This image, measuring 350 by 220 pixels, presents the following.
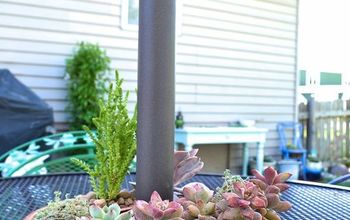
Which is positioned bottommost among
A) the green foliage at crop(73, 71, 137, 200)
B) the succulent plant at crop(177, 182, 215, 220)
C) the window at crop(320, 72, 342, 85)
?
the succulent plant at crop(177, 182, 215, 220)

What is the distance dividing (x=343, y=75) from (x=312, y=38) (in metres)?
0.90

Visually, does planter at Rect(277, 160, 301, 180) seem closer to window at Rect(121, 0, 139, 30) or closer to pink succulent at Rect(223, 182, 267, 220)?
window at Rect(121, 0, 139, 30)

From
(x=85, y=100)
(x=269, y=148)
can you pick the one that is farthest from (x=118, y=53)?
(x=269, y=148)

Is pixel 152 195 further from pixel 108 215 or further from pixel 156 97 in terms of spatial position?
pixel 156 97

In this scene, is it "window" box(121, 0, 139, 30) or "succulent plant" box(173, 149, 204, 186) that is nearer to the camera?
"succulent plant" box(173, 149, 204, 186)

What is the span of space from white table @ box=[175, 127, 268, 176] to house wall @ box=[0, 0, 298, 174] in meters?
0.33

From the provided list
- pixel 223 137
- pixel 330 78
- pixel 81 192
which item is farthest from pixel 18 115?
pixel 330 78

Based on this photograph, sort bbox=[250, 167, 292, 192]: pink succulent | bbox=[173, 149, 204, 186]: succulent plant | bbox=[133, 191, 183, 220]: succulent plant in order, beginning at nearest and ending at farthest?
bbox=[133, 191, 183, 220]: succulent plant < bbox=[250, 167, 292, 192]: pink succulent < bbox=[173, 149, 204, 186]: succulent plant

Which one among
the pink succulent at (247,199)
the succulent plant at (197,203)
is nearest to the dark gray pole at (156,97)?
the succulent plant at (197,203)

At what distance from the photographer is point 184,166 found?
84 centimetres

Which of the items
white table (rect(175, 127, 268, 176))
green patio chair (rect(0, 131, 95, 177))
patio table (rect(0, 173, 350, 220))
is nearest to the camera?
patio table (rect(0, 173, 350, 220))

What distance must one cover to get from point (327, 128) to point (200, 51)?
3.20 metres

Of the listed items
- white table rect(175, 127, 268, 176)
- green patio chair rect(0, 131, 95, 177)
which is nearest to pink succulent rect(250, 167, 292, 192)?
green patio chair rect(0, 131, 95, 177)

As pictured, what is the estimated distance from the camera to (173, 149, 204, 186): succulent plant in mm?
829
